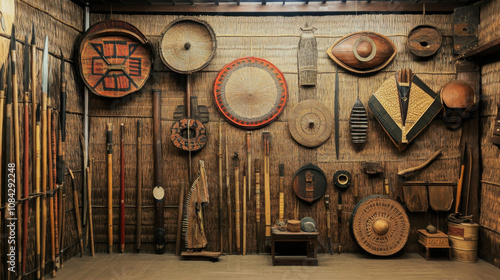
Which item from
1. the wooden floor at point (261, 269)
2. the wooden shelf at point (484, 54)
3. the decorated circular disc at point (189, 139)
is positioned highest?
the wooden shelf at point (484, 54)

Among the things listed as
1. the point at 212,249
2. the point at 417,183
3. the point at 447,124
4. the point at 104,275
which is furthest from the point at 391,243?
the point at 104,275

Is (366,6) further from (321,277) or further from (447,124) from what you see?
(321,277)

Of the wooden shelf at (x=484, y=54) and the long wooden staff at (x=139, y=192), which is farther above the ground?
the wooden shelf at (x=484, y=54)

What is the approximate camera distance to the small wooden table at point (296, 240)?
4.13 meters

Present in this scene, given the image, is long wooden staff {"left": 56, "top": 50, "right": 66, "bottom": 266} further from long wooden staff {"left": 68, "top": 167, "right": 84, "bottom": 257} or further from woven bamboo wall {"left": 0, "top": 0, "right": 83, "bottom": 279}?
long wooden staff {"left": 68, "top": 167, "right": 84, "bottom": 257}

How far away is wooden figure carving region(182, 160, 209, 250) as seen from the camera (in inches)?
171

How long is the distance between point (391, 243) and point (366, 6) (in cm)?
294

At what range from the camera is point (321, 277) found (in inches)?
151

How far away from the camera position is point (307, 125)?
15.2 feet

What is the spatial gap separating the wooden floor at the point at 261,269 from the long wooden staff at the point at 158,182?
215 millimetres

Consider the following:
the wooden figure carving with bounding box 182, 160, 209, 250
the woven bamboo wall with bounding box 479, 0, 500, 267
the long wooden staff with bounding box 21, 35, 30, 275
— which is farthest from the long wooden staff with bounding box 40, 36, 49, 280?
the woven bamboo wall with bounding box 479, 0, 500, 267

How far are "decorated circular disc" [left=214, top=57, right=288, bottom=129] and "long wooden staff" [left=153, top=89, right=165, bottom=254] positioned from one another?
773 mm

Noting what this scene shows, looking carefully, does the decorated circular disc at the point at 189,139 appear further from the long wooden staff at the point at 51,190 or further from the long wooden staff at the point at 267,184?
the long wooden staff at the point at 51,190

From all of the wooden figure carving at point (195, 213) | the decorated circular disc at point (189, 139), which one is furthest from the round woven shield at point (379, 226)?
the decorated circular disc at point (189, 139)
